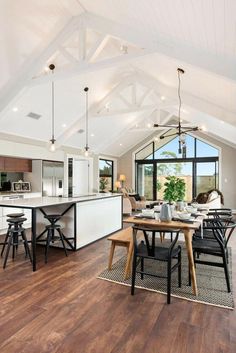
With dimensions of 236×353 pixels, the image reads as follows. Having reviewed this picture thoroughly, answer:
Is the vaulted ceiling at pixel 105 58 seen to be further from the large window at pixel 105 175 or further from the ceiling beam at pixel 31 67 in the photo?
the large window at pixel 105 175

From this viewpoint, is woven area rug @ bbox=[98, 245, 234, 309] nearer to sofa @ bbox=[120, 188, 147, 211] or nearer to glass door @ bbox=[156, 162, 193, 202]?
sofa @ bbox=[120, 188, 147, 211]

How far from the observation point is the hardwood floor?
1.86 metres

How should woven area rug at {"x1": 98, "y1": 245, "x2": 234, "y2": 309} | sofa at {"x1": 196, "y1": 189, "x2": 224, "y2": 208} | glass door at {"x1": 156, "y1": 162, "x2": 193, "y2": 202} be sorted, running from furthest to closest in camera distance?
1. glass door at {"x1": 156, "y1": 162, "x2": 193, "y2": 202}
2. sofa at {"x1": 196, "y1": 189, "x2": 224, "y2": 208}
3. woven area rug at {"x1": 98, "y1": 245, "x2": 234, "y2": 309}

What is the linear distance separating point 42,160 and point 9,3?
4.01m

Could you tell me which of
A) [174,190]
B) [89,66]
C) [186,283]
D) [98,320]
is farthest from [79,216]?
[89,66]

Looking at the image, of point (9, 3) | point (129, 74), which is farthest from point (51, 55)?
point (129, 74)

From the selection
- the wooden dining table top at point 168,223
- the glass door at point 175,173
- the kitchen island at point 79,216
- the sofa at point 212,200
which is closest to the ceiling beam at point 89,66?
the kitchen island at point 79,216

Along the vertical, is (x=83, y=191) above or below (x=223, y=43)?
below

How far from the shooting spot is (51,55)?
422 cm

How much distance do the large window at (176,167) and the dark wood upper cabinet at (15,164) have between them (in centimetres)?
557

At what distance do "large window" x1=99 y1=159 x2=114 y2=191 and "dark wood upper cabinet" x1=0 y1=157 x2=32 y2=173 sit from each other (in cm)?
382

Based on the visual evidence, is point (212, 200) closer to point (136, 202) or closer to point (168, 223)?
point (136, 202)

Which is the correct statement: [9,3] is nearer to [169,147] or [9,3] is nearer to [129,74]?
[129,74]

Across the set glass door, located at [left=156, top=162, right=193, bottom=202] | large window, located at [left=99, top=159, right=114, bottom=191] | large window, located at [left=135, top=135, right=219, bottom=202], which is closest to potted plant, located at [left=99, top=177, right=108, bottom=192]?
large window, located at [left=99, top=159, right=114, bottom=191]
